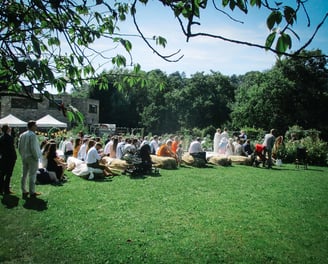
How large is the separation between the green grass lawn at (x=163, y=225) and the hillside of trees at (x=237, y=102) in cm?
2575

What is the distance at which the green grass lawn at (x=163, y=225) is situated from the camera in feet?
14.8

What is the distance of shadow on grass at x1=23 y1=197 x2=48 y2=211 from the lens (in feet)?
22.0

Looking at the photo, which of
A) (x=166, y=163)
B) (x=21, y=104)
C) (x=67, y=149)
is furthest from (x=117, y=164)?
(x=21, y=104)

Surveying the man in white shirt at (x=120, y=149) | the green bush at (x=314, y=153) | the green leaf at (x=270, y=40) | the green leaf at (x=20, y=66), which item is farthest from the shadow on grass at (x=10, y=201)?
the green bush at (x=314, y=153)

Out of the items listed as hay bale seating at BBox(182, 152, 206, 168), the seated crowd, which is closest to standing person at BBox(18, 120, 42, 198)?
the seated crowd

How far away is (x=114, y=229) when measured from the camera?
5.50 metres

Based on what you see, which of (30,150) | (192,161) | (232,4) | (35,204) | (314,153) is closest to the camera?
(232,4)

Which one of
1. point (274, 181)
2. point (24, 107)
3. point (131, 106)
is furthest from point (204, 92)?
point (274, 181)

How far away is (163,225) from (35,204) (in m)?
3.61

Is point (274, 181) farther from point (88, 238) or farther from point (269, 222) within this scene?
point (88, 238)

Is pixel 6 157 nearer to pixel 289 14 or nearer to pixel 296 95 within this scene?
pixel 289 14

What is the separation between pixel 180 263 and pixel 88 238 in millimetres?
1887

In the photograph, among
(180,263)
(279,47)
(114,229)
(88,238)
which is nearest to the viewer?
(279,47)

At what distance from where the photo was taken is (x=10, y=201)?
280 inches
